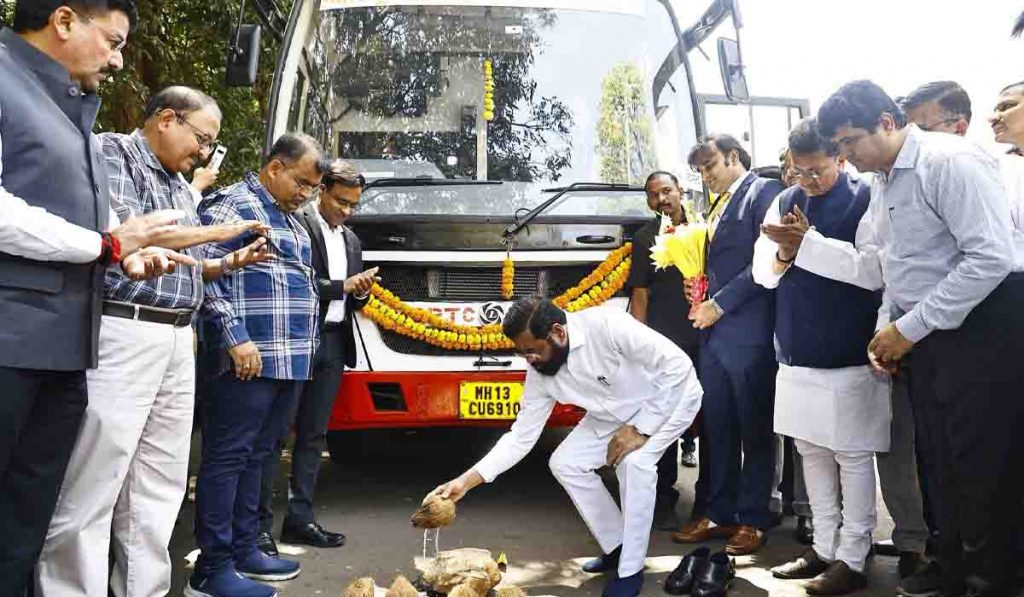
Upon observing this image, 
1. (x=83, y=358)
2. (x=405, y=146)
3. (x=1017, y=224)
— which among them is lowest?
(x=83, y=358)

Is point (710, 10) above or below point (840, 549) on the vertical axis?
above

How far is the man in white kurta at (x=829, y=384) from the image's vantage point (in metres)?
4.39

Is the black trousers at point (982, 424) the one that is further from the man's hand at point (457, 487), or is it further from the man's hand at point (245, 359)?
the man's hand at point (245, 359)

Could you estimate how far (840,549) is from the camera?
4.47 meters

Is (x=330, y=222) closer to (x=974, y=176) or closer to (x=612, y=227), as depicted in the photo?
(x=612, y=227)

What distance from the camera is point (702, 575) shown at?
4410 mm

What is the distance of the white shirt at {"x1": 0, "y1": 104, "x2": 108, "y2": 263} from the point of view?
8.76 ft

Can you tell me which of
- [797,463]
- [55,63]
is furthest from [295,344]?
[797,463]

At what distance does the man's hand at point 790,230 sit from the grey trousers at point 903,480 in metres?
0.76

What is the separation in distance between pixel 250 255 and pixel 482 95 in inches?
97.6

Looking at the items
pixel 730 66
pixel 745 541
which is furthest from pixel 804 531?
pixel 730 66

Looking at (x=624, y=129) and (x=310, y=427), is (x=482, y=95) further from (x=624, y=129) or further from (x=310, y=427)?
(x=310, y=427)

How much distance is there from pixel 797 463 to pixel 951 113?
6.28ft

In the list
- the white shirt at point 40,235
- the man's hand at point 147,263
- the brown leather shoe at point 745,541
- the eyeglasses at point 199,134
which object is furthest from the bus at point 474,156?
the white shirt at point 40,235
